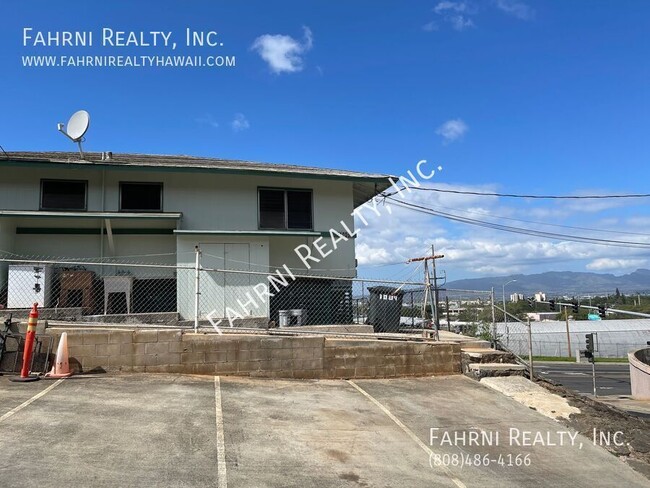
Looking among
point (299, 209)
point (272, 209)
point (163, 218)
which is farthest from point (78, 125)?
point (299, 209)

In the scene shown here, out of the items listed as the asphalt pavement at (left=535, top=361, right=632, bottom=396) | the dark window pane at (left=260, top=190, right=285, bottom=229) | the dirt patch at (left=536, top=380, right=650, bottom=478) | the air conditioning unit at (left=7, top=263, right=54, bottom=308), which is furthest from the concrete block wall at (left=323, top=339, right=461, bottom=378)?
the asphalt pavement at (left=535, top=361, right=632, bottom=396)

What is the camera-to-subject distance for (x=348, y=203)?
13969 millimetres

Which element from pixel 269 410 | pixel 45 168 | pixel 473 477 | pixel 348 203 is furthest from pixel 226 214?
pixel 473 477

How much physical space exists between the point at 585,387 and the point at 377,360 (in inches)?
1081

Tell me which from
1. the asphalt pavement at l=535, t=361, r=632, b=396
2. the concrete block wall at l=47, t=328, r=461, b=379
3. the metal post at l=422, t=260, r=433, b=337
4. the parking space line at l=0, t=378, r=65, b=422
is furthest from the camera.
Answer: the asphalt pavement at l=535, t=361, r=632, b=396

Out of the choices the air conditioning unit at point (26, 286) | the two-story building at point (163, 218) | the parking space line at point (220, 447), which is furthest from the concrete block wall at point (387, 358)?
the air conditioning unit at point (26, 286)

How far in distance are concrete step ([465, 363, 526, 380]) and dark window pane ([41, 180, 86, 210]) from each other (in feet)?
33.0

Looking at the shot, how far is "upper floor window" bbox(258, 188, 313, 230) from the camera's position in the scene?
13203 mm

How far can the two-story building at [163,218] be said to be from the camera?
11.5 meters

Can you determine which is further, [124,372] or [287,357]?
[287,357]

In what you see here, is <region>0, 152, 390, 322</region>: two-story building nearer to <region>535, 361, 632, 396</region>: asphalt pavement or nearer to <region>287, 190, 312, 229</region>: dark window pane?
<region>287, 190, 312, 229</region>: dark window pane

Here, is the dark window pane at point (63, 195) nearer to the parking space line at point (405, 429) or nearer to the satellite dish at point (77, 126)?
the satellite dish at point (77, 126)

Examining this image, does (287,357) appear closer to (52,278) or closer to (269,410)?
(269,410)

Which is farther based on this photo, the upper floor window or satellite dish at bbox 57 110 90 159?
the upper floor window
